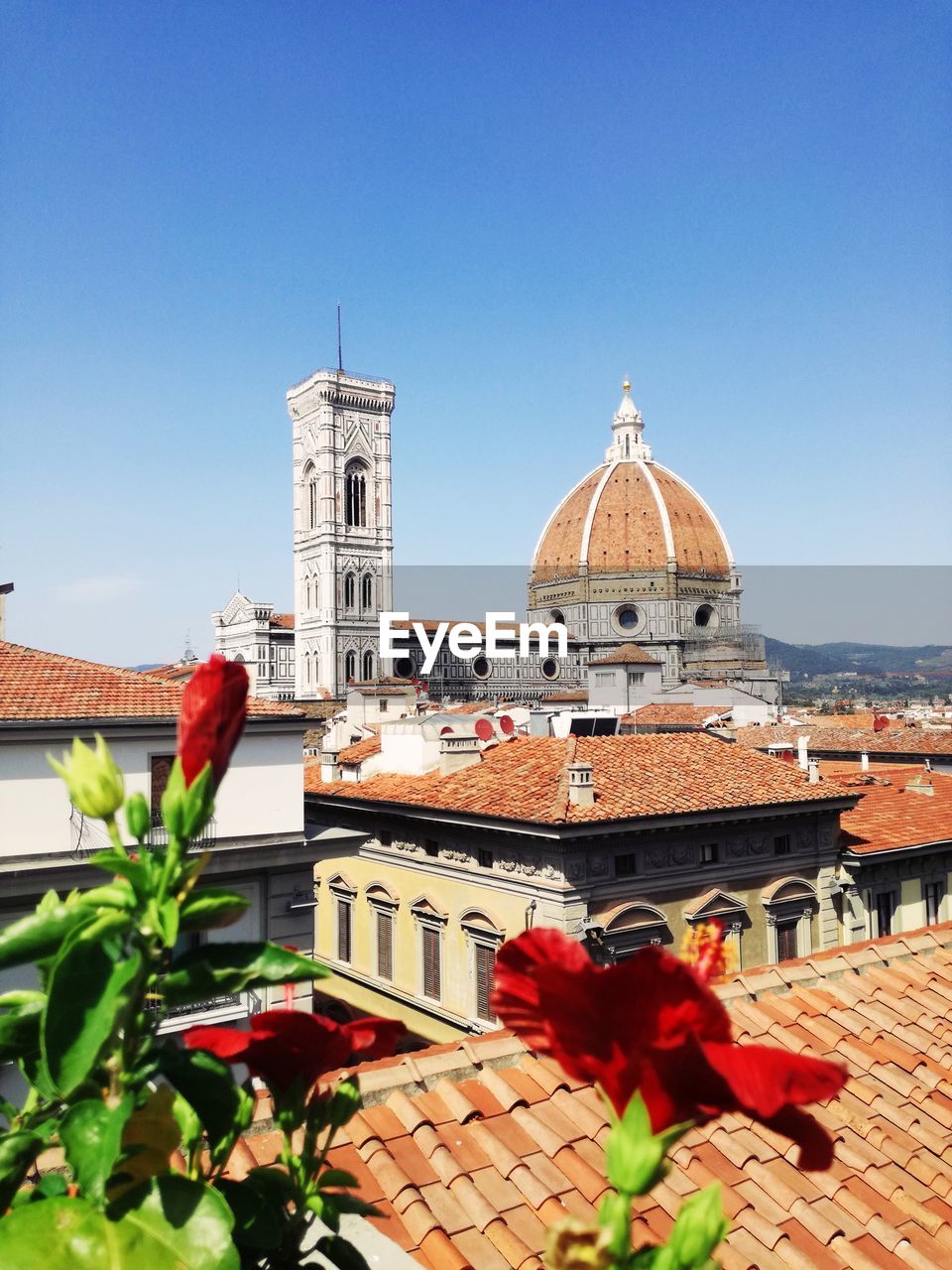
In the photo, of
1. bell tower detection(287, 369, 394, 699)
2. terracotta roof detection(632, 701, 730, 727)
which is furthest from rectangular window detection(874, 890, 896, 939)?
bell tower detection(287, 369, 394, 699)

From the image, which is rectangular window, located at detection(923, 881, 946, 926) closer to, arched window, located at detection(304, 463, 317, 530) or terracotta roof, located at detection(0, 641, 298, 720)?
terracotta roof, located at detection(0, 641, 298, 720)

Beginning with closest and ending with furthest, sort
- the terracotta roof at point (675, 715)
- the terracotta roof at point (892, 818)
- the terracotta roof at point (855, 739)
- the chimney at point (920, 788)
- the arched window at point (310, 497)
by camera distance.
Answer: the terracotta roof at point (892, 818) → the chimney at point (920, 788) → the terracotta roof at point (855, 739) → the terracotta roof at point (675, 715) → the arched window at point (310, 497)

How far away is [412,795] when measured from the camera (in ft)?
69.8

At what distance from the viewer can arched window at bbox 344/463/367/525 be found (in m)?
99.9

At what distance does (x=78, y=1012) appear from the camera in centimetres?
108

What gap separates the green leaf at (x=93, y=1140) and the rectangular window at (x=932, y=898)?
24844 mm

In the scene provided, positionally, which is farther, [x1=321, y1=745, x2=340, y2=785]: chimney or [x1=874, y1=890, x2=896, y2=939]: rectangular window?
[x1=321, y1=745, x2=340, y2=785]: chimney

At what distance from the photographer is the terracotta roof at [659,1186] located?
4055 mm

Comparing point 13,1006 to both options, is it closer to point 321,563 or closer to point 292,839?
point 292,839

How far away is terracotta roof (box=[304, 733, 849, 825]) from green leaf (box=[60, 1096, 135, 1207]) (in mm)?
16236

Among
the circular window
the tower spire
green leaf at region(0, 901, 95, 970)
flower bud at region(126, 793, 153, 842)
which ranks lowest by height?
green leaf at region(0, 901, 95, 970)

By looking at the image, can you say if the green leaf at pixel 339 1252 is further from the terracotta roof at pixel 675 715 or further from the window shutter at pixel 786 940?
the terracotta roof at pixel 675 715

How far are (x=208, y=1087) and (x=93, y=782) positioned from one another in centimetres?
41

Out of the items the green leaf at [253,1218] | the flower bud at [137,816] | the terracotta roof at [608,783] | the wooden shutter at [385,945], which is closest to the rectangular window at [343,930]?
the wooden shutter at [385,945]
